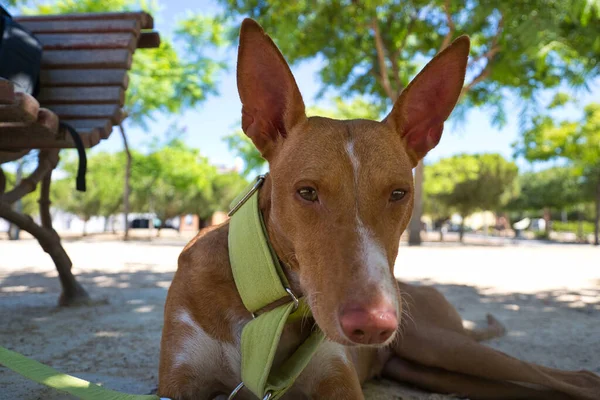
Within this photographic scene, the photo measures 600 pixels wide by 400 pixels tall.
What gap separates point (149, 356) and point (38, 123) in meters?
1.73

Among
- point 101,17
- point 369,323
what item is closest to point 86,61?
point 101,17

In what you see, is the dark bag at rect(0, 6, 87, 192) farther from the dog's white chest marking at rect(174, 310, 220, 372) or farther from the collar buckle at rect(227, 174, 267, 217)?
the dog's white chest marking at rect(174, 310, 220, 372)

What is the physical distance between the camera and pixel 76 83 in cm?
455

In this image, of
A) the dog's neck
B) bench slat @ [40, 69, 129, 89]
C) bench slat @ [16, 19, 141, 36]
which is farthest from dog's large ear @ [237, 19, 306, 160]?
bench slat @ [16, 19, 141, 36]

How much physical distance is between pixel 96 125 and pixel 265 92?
8.37 feet

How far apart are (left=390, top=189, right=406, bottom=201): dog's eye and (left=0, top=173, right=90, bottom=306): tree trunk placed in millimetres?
3888

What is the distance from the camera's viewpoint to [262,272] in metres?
1.98

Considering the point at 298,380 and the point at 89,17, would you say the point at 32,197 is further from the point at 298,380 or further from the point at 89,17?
the point at 298,380

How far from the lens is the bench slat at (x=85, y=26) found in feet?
15.5

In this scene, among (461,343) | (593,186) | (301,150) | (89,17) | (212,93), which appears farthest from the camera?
(593,186)

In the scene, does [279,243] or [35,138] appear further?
[35,138]

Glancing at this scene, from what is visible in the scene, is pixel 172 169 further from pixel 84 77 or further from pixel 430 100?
pixel 430 100

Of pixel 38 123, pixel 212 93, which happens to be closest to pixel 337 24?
pixel 212 93

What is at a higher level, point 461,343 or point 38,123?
point 38,123
